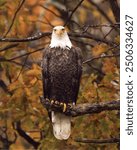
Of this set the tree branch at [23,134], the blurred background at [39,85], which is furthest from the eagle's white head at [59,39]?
the tree branch at [23,134]

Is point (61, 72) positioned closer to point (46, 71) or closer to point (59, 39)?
point (46, 71)

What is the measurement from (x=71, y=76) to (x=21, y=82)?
40.1 inches

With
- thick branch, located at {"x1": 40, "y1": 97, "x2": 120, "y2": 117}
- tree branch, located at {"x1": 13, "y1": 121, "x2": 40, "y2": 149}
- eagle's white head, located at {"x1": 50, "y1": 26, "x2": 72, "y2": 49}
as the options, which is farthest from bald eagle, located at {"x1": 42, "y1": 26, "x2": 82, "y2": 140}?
tree branch, located at {"x1": 13, "y1": 121, "x2": 40, "y2": 149}

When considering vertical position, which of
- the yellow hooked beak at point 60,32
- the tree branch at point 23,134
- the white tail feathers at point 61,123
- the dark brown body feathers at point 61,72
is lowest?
the white tail feathers at point 61,123

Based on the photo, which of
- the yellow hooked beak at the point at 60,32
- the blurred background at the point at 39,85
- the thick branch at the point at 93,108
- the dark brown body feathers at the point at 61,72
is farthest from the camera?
the blurred background at the point at 39,85

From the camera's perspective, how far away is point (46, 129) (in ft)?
18.6

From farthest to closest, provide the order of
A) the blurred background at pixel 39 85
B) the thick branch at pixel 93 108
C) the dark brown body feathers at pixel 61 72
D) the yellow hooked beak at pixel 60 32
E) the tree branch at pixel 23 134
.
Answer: the tree branch at pixel 23 134 → the blurred background at pixel 39 85 → the dark brown body feathers at pixel 61 72 → the yellow hooked beak at pixel 60 32 → the thick branch at pixel 93 108

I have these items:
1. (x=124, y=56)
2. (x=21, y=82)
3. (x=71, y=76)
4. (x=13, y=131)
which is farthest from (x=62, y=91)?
(x=13, y=131)

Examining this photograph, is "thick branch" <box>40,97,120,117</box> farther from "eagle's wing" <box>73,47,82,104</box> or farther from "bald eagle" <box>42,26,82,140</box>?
"eagle's wing" <box>73,47,82,104</box>

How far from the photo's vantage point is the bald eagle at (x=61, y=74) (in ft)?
15.6

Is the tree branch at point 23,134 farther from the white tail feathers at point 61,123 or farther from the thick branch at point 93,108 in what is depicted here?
the thick branch at point 93,108

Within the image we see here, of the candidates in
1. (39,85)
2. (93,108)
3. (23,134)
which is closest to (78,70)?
(93,108)

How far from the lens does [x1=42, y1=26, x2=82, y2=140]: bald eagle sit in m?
4.77

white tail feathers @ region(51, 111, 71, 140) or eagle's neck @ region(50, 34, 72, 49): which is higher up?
eagle's neck @ region(50, 34, 72, 49)
